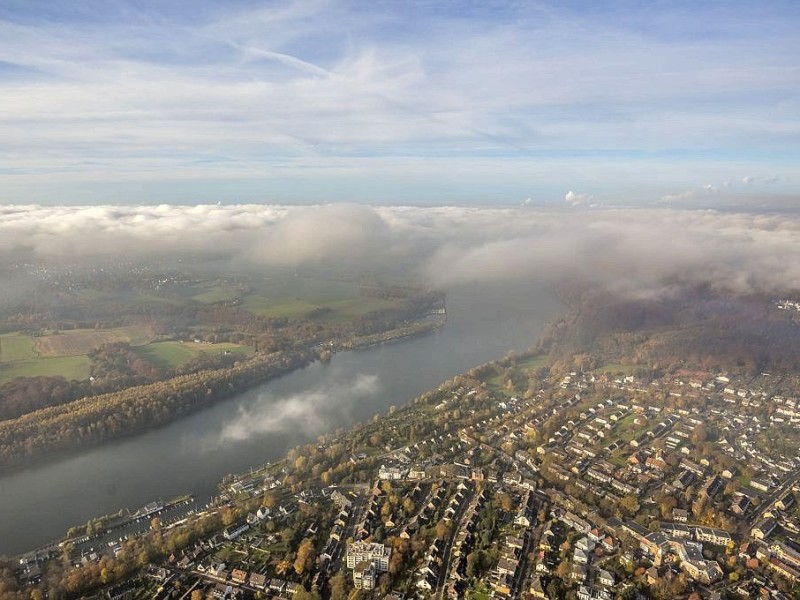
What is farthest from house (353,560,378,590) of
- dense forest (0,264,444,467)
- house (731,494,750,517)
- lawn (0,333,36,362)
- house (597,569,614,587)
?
lawn (0,333,36,362)

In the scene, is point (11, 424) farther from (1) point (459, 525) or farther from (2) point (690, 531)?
(2) point (690, 531)

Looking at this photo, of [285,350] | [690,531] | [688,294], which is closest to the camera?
[690,531]

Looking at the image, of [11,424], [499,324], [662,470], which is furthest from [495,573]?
[499,324]

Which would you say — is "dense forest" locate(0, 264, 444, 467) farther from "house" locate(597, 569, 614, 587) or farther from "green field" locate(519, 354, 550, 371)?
"house" locate(597, 569, 614, 587)

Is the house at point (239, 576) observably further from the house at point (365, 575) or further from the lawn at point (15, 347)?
the lawn at point (15, 347)

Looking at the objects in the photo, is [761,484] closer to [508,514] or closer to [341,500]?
[508,514]
